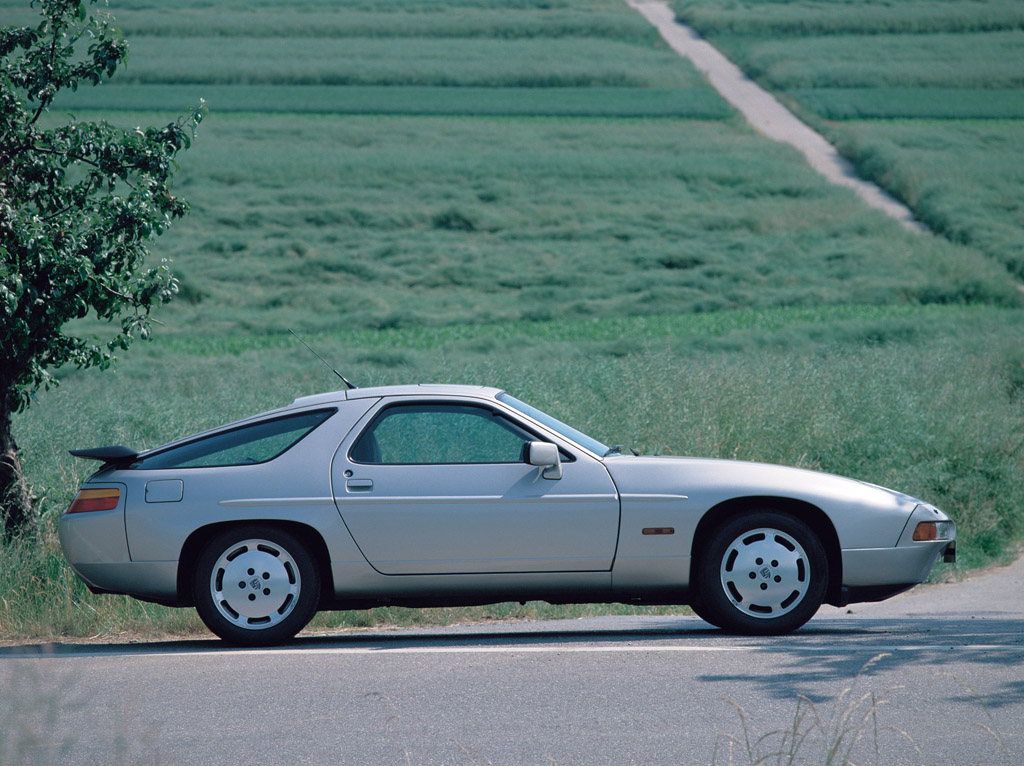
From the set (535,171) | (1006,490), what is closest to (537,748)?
(1006,490)

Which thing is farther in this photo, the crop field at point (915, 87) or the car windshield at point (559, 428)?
the crop field at point (915, 87)

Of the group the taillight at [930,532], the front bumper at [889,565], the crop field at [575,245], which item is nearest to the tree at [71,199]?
the crop field at [575,245]

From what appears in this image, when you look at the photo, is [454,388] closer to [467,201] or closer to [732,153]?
[467,201]

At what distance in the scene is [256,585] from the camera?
265 inches

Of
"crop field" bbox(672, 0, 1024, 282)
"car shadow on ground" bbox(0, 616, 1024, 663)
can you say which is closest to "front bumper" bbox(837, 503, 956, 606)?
"car shadow on ground" bbox(0, 616, 1024, 663)

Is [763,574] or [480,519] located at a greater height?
[480,519]

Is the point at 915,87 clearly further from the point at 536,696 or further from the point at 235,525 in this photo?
the point at 536,696

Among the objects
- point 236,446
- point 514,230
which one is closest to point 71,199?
point 236,446

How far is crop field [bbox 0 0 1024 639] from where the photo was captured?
1390cm

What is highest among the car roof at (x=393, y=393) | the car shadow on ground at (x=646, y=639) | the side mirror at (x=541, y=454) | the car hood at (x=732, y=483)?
the car roof at (x=393, y=393)

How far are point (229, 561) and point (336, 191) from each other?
42.8 metres

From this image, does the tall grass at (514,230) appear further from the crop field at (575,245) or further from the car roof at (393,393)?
the car roof at (393,393)

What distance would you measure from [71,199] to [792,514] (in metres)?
6.66

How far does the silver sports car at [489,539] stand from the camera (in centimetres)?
673
